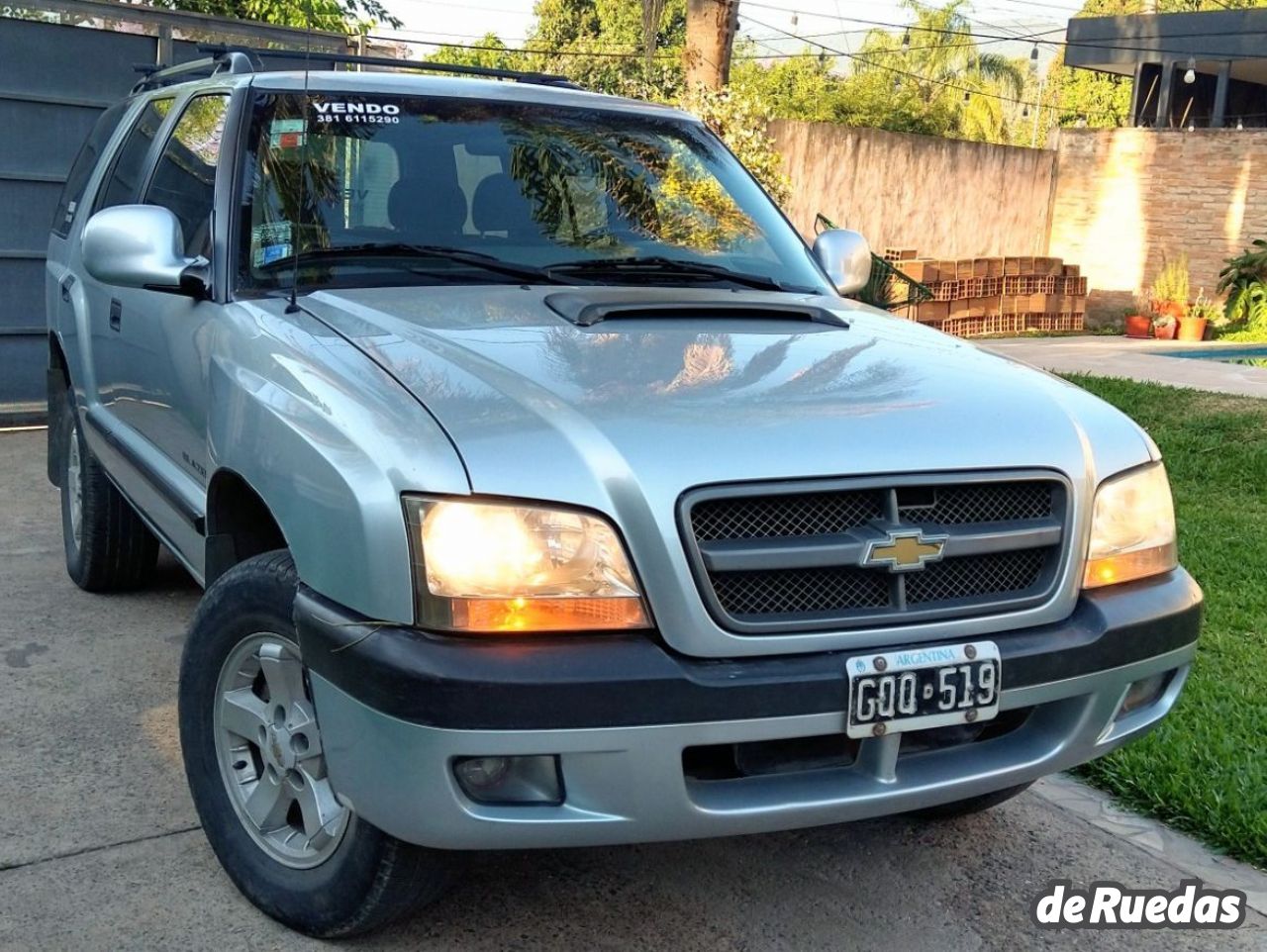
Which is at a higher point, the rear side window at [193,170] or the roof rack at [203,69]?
the roof rack at [203,69]

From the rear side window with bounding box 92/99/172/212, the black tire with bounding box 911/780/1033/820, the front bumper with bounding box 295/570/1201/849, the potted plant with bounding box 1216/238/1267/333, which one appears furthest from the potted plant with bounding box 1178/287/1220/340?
the front bumper with bounding box 295/570/1201/849

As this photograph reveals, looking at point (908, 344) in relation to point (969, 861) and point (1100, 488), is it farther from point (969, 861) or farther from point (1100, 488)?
point (969, 861)

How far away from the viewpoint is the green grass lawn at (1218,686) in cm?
357

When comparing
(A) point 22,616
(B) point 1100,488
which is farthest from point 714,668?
(A) point 22,616

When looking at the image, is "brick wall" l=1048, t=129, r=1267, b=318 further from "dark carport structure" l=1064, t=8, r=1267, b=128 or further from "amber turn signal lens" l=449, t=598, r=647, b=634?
"amber turn signal lens" l=449, t=598, r=647, b=634

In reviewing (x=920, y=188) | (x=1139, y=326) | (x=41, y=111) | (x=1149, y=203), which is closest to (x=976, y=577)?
(x=41, y=111)

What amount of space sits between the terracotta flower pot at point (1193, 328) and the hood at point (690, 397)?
639 inches

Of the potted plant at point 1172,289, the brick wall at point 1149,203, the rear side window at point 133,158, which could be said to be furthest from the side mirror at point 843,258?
the brick wall at point 1149,203

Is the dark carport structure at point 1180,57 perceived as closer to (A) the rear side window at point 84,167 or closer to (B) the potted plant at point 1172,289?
(B) the potted plant at point 1172,289

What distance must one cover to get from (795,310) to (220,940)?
1.93m

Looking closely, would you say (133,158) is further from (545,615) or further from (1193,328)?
(1193,328)

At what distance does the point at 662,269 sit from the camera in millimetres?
3668

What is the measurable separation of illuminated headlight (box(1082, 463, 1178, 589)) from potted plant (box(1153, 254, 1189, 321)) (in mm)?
16699

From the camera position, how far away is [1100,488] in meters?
2.80
